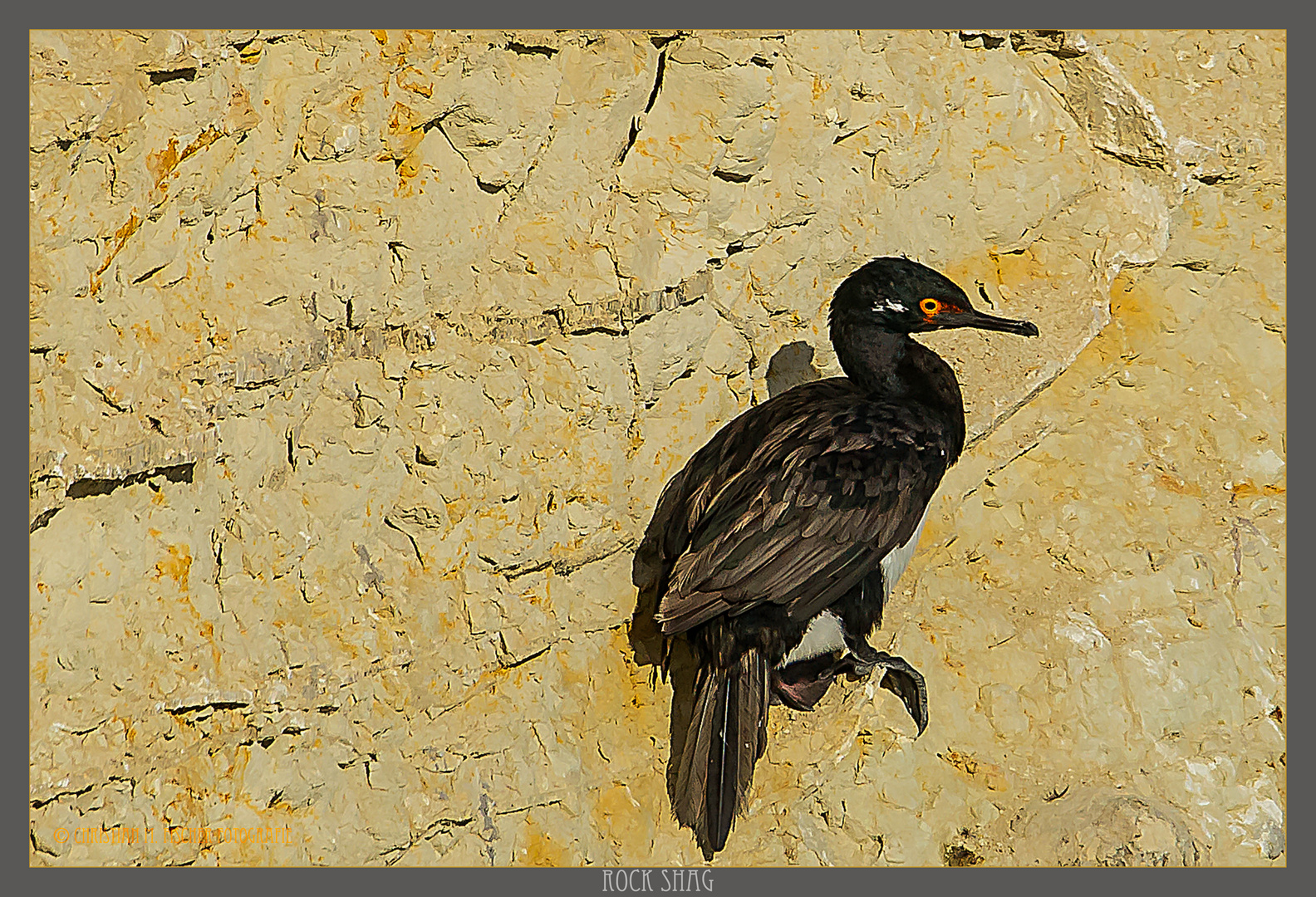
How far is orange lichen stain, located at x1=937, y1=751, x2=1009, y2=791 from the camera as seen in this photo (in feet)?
13.5

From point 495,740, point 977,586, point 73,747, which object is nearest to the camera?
point 73,747

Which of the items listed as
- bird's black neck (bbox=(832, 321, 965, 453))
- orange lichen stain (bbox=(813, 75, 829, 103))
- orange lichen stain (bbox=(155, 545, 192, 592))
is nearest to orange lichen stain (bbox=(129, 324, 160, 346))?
orange lichen stain (bbox=(155, 545, 192, 592))

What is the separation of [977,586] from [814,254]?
1.31 meters

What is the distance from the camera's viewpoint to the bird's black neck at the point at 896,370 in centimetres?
385

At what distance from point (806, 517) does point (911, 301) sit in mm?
799

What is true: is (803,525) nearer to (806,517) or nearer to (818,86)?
(806,517)

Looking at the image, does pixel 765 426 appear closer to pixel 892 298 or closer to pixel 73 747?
pixel 892 298

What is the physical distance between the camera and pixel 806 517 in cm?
357

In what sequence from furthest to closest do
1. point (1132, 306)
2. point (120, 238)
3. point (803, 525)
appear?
point (1132, 306), point (120, 238), point (803, 525)

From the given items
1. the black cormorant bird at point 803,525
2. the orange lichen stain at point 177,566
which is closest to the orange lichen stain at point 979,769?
the black cormorant bird at point 803,525

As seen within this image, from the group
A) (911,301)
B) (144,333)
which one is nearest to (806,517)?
(911,301)

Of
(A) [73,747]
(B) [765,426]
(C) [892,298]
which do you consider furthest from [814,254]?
(A) [73,747]

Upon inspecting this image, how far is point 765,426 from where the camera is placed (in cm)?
381

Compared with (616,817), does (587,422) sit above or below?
above
